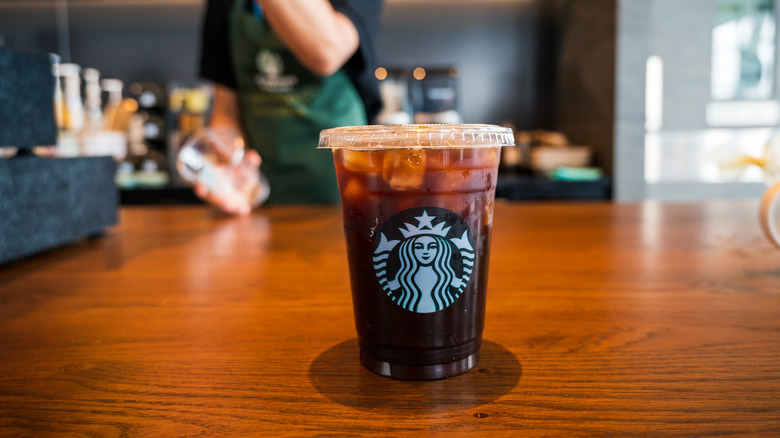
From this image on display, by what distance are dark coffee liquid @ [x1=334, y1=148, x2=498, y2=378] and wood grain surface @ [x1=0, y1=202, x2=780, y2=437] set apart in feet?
0.10

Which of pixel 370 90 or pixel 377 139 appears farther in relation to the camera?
pixel 370 90

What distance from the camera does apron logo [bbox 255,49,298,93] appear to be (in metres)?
1.67

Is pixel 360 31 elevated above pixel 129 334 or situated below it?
above

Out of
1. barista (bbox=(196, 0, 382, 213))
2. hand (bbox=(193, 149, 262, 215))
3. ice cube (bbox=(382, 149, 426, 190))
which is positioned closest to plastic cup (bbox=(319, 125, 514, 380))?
ice cube (bbox=(382, 149, 426, 190))

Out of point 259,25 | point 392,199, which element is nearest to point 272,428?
point 392,199

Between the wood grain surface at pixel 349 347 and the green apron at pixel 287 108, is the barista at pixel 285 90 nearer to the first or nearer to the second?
the green apron at pixel 287 108

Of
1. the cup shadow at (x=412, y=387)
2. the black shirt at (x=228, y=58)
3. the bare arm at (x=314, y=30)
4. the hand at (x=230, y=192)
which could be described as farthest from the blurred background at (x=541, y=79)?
the cup shadow at (x=412, y=387)

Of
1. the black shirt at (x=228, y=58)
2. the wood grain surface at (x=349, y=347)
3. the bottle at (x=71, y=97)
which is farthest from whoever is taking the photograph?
the bottle at (x=71, y=97)

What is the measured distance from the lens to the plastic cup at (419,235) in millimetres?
400

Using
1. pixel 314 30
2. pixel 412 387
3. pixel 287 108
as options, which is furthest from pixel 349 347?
pixel 287 108

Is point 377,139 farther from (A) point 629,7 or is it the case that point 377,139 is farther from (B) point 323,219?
(A) point 629,7

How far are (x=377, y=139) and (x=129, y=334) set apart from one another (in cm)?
33

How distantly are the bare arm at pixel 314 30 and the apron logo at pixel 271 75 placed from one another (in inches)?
8.1

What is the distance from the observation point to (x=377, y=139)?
0.40m
